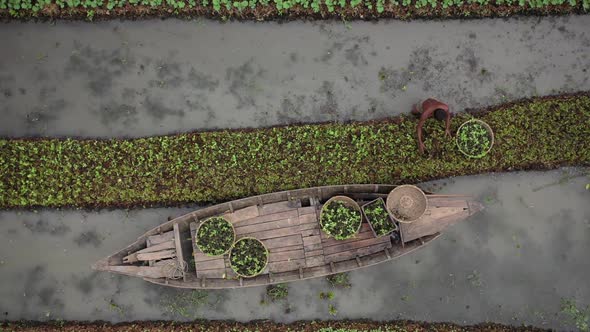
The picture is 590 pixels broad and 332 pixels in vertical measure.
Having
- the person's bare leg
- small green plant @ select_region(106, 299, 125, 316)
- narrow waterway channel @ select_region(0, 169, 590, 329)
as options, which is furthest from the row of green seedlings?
small green plant @ select_region(106, 299, 125, 316)

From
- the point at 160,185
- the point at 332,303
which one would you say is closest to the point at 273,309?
the point at 332,303

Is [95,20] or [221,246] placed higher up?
[95,20]

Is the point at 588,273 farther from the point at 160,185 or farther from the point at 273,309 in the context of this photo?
the point at 160,185

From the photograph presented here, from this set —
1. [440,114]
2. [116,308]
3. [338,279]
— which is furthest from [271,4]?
[116,308]

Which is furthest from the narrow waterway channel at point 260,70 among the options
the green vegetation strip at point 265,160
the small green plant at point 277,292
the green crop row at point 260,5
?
the small green plant at point 277,292

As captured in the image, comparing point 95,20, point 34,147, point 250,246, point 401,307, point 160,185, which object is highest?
point 95,20

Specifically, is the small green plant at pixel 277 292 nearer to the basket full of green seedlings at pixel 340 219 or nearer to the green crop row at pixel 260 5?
the basket full of green seedlings at pixel 340 219
